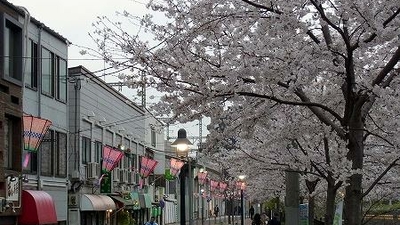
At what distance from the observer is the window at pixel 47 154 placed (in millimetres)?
27938

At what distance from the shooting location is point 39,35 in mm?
27141

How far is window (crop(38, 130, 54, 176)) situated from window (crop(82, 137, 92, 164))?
4.82 meters

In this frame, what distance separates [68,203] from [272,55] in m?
23.4

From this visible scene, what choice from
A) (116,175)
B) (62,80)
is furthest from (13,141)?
(116,175)

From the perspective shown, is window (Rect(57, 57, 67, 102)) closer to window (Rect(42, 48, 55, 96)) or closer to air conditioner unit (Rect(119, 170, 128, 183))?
A: window (Rect(42, 48, 55, 96))

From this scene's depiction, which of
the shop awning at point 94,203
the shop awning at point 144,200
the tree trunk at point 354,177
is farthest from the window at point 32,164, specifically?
the shop awning at point 144,200

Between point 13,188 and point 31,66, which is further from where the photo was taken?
point 31,66

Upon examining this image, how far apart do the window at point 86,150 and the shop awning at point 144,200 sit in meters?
13.8

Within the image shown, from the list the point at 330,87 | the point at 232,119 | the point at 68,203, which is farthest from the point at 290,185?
the point at 68,203

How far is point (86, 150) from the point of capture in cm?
3469

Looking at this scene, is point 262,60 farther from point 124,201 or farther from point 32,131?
point 124,201

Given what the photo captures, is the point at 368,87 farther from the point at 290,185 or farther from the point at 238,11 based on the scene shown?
the point at 290,185

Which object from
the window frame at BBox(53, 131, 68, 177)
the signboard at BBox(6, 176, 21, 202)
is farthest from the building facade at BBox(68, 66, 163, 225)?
the signboard at BBox(6, 176, 21, 202)

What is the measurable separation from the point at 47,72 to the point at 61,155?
162 inches
